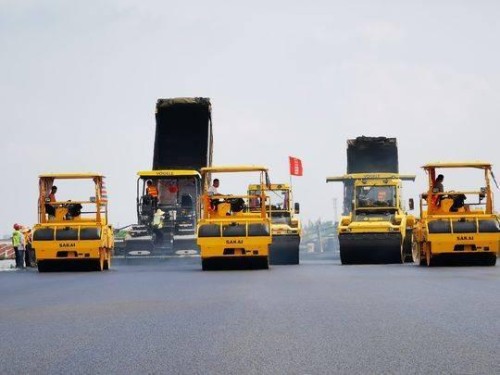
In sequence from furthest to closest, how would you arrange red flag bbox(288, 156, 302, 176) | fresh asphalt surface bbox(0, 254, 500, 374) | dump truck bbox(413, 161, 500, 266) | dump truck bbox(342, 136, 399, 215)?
red flag bbox(288, 156, 302, 176)
dump truck bbox(342, 136, 399, 215)
dump truck bbox(413, 161, 500, 266)
fresh asphalt surface bbox(0, 254, 500, 374)

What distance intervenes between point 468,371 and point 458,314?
167 inches

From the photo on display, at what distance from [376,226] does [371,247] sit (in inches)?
24.0

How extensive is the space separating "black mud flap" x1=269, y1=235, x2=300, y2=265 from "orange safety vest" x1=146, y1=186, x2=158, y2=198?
478 centimetres

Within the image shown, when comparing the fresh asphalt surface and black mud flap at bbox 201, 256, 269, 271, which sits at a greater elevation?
black mud flap at bbox 201, 256, 269, 271

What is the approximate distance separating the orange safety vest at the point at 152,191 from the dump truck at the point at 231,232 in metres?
6.80

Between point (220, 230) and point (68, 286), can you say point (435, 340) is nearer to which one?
point (68, 286)

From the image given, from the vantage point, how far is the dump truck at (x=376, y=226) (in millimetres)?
27609

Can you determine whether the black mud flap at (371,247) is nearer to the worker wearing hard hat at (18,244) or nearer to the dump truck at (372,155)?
the worker wearing hard hat at (18,244)

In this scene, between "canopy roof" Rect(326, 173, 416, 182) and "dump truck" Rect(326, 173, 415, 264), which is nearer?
"dump truck" Rect(326, 173, 415, 264)

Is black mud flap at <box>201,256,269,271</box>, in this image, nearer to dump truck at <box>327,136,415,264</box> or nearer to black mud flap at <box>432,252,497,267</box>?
dump truck at <box>327,136,415,264</box>

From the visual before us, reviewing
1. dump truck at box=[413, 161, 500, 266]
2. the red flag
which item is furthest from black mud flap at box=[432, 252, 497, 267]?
the red flag

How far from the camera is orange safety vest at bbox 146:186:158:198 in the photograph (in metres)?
33.2

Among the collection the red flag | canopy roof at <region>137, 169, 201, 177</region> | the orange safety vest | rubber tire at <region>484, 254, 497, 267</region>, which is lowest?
rubber tire at <region>484, 254, 497, 267</region>

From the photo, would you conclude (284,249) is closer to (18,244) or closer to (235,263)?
(235,263)
